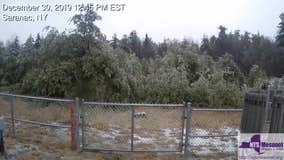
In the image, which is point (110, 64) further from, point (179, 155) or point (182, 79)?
point (179, 155)


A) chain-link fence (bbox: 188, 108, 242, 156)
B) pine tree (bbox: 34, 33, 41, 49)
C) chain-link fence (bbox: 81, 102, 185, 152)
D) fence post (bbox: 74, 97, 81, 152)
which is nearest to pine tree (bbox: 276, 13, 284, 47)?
pine tree (bbox: 34, 33, 41, 49)

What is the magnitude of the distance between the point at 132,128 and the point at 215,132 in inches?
101

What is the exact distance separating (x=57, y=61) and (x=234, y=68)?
1280 cm

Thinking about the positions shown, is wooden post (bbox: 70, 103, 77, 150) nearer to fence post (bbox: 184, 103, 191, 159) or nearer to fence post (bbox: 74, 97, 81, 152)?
fence post (bbox: 74, 97, 81, 152)

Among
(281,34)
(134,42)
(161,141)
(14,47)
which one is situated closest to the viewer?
(161,141)

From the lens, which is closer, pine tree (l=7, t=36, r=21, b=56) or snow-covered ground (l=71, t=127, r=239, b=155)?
snow-covered ground (l=71, t=127, r=239, b=155)

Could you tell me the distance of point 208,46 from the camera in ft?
105

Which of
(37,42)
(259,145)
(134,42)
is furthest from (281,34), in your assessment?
(259,145)

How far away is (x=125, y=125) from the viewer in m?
6.84

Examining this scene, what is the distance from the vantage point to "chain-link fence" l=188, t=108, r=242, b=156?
523 cm

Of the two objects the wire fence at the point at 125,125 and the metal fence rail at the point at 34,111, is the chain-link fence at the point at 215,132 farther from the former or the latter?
the metal fence rail at the point at 34,111

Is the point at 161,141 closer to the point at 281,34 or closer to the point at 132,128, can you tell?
the point at 132,128

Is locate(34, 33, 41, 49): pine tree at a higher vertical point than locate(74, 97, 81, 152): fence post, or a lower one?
higher

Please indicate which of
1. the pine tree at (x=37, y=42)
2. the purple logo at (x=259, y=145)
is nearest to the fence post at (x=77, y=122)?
the purple logo at (x=259, y=145)
